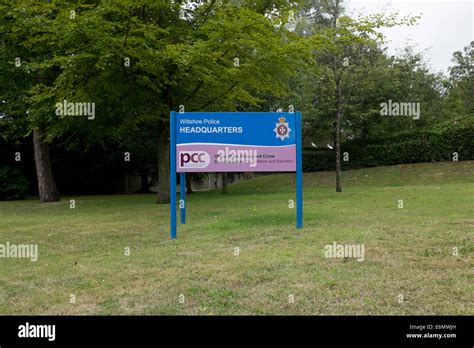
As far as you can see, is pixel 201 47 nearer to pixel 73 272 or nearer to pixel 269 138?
pixel 269 138

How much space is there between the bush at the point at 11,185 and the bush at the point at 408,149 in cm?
1866

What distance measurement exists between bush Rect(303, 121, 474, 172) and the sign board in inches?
853

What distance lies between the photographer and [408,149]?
2933cm

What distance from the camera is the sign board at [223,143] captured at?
9.33m

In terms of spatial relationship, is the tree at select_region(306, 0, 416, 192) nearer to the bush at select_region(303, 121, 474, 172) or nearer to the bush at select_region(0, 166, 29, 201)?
the bush at select_region(303, 121, 474, 172)

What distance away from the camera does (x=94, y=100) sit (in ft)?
53.0

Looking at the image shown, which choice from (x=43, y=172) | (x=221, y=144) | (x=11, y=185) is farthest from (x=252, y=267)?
(x=11, y=185)

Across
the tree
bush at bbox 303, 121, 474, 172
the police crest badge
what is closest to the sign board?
the police crest badge

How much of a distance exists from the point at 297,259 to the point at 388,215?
4.92 meters

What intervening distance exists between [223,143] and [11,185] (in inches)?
742

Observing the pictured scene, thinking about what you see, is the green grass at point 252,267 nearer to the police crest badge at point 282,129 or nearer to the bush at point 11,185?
the police crest badge at point 282,129

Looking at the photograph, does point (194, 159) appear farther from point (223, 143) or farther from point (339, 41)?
point (339, 41)

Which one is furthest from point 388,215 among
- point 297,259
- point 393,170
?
point 393,170

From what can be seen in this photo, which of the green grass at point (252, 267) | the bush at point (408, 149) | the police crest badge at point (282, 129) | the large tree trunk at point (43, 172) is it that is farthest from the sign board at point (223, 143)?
the bush at point (408, 149)
